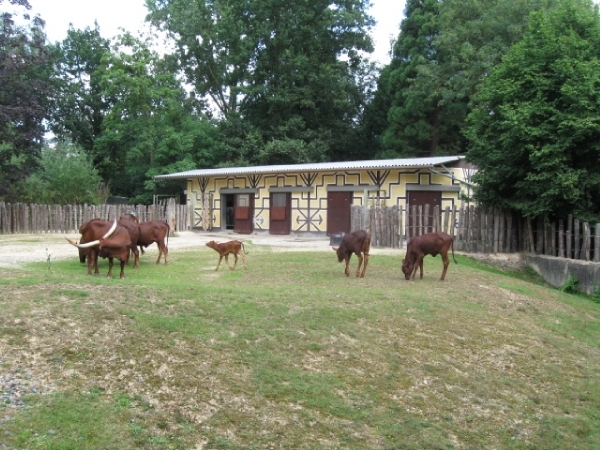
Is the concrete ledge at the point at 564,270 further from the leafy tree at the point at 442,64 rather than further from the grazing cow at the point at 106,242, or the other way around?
the leafy tree at the point at 442,64

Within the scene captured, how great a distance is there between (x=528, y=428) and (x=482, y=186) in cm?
1255

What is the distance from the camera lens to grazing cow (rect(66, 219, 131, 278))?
11.1 metres

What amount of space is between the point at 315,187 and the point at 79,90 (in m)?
27.5

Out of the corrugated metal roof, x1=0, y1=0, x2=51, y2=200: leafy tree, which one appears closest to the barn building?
the corrugated metal roof

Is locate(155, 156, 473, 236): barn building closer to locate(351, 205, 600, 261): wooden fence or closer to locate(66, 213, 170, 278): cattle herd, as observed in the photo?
locate(351, 205, 600, 261): wooden fence

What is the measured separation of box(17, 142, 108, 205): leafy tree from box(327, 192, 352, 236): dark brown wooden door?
1349cm

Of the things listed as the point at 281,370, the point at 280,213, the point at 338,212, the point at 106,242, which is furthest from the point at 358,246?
the point at 280,213

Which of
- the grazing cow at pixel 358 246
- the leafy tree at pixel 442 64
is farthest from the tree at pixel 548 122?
the leafy tree at pixel 442 64

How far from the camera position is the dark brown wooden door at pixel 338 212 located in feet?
83.4

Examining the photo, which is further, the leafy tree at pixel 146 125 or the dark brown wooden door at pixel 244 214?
the leafy tree at pixel 146 125

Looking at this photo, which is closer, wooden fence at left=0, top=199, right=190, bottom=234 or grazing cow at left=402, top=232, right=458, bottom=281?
grazing cow at left=402, top=232, right=458, bottom=281

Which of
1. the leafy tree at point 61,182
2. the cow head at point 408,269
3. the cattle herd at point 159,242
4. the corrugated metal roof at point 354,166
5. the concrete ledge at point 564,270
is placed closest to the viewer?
the cattle herd at point 159,242

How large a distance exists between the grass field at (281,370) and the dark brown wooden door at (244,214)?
19.3m

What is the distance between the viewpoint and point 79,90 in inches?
1797
